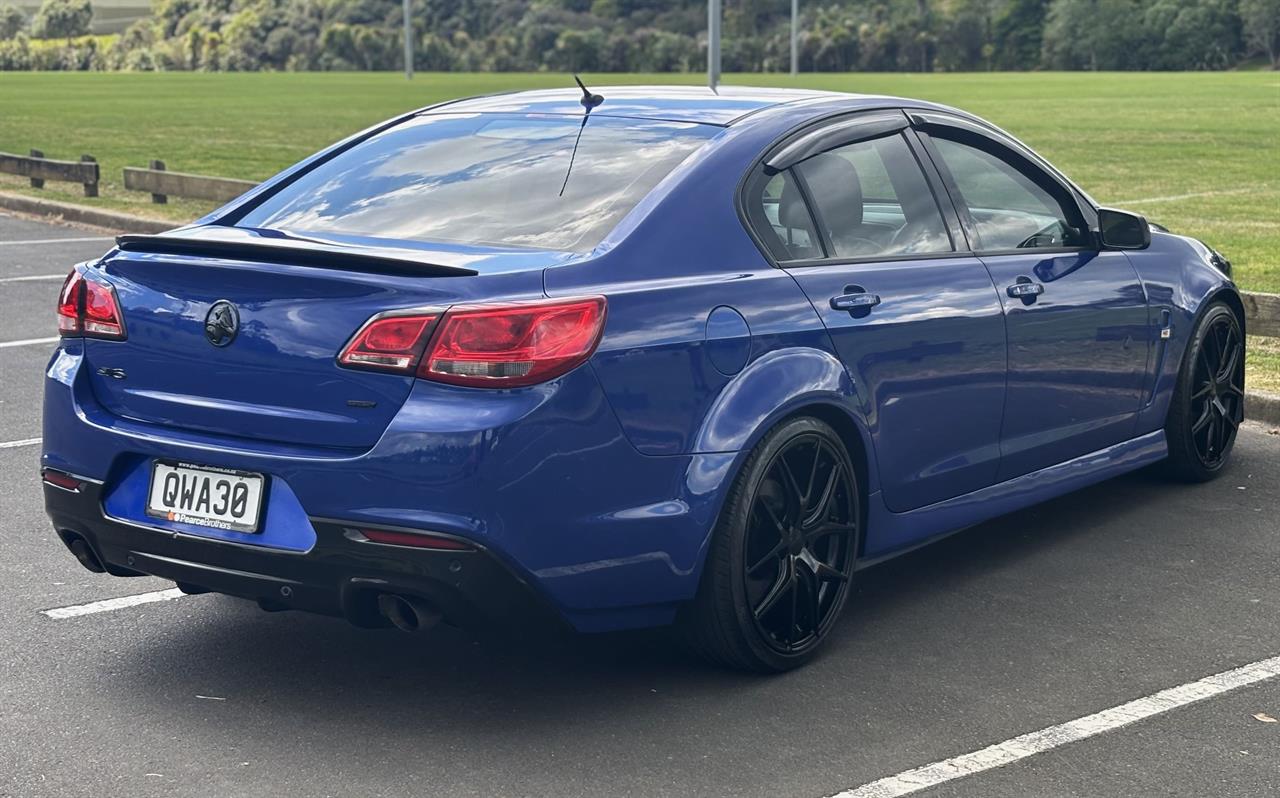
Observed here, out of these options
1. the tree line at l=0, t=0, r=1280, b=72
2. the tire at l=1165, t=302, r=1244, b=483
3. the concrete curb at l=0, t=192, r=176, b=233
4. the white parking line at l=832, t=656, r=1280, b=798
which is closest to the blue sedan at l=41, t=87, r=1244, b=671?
the white parking line at l=832, t=656, r=1280, b=798

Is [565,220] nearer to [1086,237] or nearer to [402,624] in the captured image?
[402,624]

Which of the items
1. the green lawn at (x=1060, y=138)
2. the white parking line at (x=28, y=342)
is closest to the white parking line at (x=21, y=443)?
the white parking line at (x=28, y=342)

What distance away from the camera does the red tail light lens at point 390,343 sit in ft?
13.7

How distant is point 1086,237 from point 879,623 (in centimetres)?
179

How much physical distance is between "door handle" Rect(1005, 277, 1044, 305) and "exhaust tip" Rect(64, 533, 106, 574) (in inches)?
116

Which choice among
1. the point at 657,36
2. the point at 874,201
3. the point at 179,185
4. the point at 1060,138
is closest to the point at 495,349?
the point at 874,201

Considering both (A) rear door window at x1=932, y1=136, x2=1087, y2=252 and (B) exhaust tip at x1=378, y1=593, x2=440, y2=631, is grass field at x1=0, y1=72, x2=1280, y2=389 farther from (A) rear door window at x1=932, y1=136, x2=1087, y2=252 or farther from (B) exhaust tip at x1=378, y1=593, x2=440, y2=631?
(B) exhaust tip at x1=378, y1=593, x2=440, y2=631

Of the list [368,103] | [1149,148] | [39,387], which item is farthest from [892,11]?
[39,387]

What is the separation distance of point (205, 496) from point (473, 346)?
83 cm

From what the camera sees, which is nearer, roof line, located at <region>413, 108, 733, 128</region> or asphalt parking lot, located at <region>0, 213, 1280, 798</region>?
asphalt parking lot, located at <region>0, 213, 1280, 798</region>

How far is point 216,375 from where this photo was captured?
442 centimetres

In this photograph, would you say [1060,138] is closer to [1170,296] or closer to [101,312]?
[1170,296]

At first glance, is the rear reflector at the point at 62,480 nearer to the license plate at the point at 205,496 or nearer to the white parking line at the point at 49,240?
the license plate at the point at 205,496

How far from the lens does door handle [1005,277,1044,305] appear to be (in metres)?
5.71
